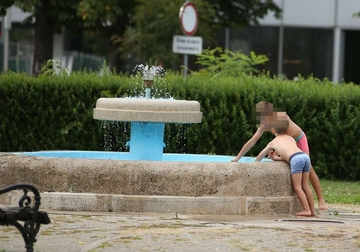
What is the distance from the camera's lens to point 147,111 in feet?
42.1

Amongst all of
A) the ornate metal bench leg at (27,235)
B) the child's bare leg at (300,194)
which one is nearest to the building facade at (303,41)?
the child's bare leg at (300,194)

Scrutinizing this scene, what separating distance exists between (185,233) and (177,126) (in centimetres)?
843

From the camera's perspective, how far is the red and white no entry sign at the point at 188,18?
948 inches

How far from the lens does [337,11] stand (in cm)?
3969

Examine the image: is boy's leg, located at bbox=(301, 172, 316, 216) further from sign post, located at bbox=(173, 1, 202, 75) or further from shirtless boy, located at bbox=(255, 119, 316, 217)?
sign post, located at bbox=(173, 1, 202, 75)

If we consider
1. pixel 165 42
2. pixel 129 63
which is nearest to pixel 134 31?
pixel 165 42

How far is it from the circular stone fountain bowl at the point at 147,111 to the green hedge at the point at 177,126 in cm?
595

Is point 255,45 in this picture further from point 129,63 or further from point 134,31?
point 134,31

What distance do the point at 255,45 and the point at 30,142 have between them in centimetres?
2190

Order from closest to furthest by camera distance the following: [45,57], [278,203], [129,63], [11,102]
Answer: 1. [278,203]
2. [11,102]
3. [45,57]
4. [129,63]

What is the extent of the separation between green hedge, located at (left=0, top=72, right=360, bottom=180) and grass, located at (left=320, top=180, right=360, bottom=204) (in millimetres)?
741

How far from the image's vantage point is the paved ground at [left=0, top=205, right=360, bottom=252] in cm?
978

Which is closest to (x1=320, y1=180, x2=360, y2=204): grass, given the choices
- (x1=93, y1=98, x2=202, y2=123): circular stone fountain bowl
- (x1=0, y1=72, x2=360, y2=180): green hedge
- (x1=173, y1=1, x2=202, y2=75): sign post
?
(x1=0, y1=72, x2=360, y2=180): green hedge

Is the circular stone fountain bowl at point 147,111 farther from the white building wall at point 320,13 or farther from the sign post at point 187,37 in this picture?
the white building wall at point 320,13
